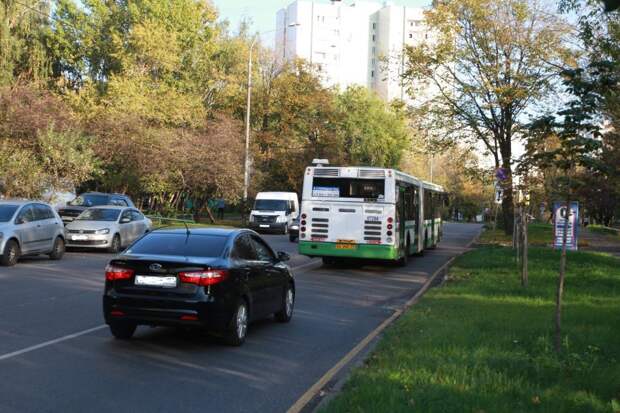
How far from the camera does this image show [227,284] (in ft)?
30.0

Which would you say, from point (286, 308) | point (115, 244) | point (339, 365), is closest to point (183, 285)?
point (339, 365)

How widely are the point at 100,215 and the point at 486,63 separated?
18042 mm

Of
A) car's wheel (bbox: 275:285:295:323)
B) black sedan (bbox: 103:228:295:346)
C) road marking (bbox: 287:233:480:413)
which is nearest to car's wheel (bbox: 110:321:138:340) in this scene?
black sedan (bbox: 103:228:295:346)

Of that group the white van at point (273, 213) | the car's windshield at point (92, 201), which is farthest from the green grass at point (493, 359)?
the white van at point (273, 213)

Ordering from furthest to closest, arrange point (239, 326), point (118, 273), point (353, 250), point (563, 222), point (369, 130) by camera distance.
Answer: point (369, 130), point (563, 222), point (353, 250), point (239, 326), point (118, 273)

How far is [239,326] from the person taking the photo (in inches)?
374

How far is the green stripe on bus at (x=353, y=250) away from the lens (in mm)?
20734

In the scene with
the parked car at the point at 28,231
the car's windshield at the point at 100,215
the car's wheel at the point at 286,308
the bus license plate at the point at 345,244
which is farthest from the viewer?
the car's windshield at the point at 100,215

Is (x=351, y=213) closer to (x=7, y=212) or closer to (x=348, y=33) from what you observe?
(x=7, y=212)

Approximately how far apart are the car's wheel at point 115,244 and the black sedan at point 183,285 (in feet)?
49.4

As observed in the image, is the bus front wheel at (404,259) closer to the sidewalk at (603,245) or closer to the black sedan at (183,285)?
the sidewalk at (603,245)

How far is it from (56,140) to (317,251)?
554 inches

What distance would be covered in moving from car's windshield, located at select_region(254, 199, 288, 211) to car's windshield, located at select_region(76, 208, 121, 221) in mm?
17045

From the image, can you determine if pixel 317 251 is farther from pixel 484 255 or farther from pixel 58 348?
pixel 58 348
